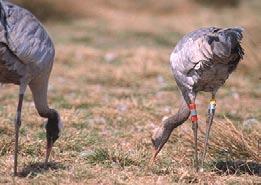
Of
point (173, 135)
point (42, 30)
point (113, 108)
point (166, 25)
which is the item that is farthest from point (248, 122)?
point (166, 25)

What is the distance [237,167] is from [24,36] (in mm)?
2485

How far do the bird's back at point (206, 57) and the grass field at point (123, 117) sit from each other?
78 cm

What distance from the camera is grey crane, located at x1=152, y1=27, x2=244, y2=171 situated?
6.56 metres

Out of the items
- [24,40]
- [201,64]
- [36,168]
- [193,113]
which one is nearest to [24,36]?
[24,40]

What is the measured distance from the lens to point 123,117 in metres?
9.31

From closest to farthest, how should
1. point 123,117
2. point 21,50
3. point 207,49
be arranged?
point 21,50, point 207,49, point 123,117

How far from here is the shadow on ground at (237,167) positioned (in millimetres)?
6855

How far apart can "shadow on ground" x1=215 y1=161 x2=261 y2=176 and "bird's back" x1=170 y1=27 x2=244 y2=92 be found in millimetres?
765

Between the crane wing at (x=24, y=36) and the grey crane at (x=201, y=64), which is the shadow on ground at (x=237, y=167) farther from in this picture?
the crane wing at (x=24, y=36)

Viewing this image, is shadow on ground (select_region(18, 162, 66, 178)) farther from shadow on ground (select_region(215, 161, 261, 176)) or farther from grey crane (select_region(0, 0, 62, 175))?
shadow on ground (select_region(215, 161, 261, 176))

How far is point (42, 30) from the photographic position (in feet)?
21.4

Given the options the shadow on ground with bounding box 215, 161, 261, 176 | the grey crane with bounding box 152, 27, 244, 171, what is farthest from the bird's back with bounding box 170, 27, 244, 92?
the shadow on ground with bounding box 215, 161, 261, 176

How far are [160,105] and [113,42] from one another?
6063 millimetres

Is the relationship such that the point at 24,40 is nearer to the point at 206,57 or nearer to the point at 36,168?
the point at 36,168
